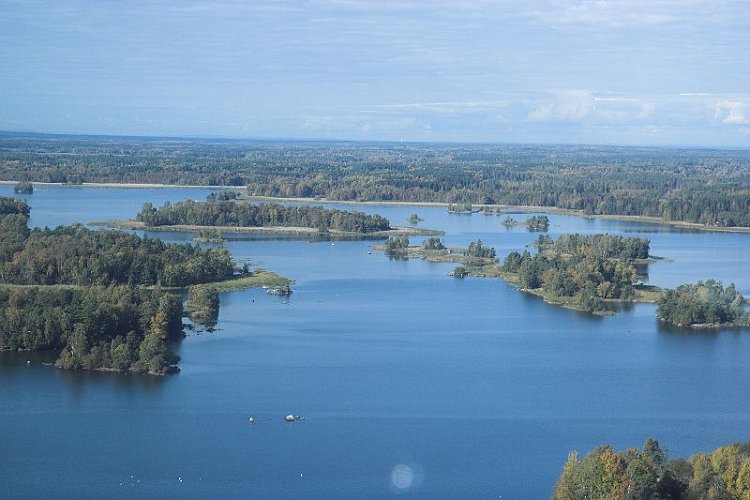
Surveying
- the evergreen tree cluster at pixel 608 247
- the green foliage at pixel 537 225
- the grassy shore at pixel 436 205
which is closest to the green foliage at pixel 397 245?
the evergreen tree cluster at pixel 608 247

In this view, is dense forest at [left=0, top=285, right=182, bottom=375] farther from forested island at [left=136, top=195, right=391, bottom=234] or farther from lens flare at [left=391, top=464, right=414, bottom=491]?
forested island at [left=136, top=195, right=391, bottom=234]

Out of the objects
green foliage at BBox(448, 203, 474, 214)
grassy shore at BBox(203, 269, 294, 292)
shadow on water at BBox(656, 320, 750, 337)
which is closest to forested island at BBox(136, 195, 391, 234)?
green foliage at BBox(448, 203, 474, 214)

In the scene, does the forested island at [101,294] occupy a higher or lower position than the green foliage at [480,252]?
lower

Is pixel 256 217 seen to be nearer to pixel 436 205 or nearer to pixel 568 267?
pixel 436 205

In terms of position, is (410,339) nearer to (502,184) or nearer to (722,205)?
(722,205)

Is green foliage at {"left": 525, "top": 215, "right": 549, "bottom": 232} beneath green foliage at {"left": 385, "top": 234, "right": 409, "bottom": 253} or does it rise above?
above

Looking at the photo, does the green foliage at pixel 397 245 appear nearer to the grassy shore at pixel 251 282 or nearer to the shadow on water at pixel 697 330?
the grassy shore at pixel 251 282
